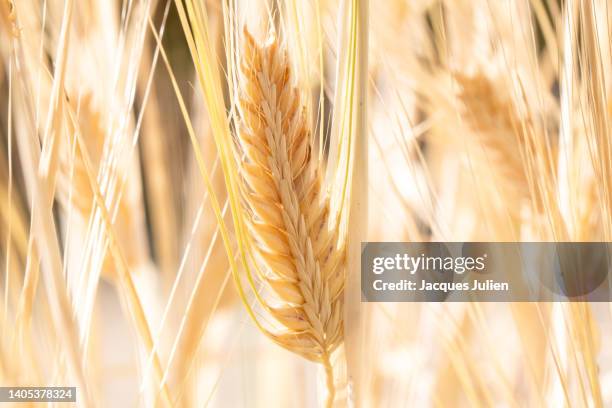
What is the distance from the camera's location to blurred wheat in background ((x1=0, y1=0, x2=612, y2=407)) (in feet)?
2.39

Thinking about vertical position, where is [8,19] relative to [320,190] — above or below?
above

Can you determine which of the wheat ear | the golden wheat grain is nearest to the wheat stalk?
the wheat ear

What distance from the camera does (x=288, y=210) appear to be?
646 mm

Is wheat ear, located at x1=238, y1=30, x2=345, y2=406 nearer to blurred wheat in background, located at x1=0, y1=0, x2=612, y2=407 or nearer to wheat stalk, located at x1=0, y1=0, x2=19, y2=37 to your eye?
blurred wheat in background, located at x1=0, y1=0, x2=612, y2=407

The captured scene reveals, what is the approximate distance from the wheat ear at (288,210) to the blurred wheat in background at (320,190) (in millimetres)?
17

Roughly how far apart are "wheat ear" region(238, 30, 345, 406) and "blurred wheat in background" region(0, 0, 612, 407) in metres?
0.02

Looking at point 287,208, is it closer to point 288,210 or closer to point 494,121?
point 288,210

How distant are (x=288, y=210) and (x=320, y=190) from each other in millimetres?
58

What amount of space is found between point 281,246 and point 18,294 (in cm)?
39

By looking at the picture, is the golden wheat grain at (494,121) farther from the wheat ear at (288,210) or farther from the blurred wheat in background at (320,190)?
the wheat ear at (288,210)

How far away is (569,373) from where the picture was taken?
0.75 metres

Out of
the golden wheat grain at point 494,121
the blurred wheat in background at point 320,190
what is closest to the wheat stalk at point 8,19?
the blurred wheat in background at point 320,190

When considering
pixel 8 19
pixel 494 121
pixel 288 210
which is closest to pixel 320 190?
pixel 288 210

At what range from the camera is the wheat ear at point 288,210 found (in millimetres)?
634
